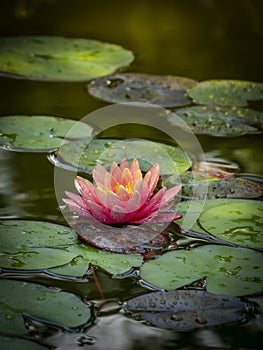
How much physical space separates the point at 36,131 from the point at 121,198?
749mm

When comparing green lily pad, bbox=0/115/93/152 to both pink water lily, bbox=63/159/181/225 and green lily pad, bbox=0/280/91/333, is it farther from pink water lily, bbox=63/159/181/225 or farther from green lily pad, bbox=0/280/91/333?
green lily pad, bbox=0/280/91/333

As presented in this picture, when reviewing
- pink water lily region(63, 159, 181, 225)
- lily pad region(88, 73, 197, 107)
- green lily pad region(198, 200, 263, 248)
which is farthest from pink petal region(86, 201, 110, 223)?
lily pad region(88, 73, 197, 107)

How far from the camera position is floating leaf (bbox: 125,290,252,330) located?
54.0 inches

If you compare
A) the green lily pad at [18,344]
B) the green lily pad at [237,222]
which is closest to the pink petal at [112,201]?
the green lily pad at [237,222]

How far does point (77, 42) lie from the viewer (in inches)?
127

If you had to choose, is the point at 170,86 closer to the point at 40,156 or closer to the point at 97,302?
the point at 40,156

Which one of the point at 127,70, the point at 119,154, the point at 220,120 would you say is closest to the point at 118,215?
the point at 119,154

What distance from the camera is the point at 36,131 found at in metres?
2.28

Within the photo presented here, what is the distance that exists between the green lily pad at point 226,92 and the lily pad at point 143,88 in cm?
4

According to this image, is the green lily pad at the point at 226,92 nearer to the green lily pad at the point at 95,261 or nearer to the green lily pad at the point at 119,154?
the green lily pad at the point at 119,154

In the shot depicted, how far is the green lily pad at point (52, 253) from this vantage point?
5.06 ft

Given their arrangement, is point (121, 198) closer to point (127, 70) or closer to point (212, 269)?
point (212, 269)

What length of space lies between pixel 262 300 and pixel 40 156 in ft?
3.07

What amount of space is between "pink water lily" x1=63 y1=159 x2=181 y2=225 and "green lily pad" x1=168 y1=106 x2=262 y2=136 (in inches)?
28.6
